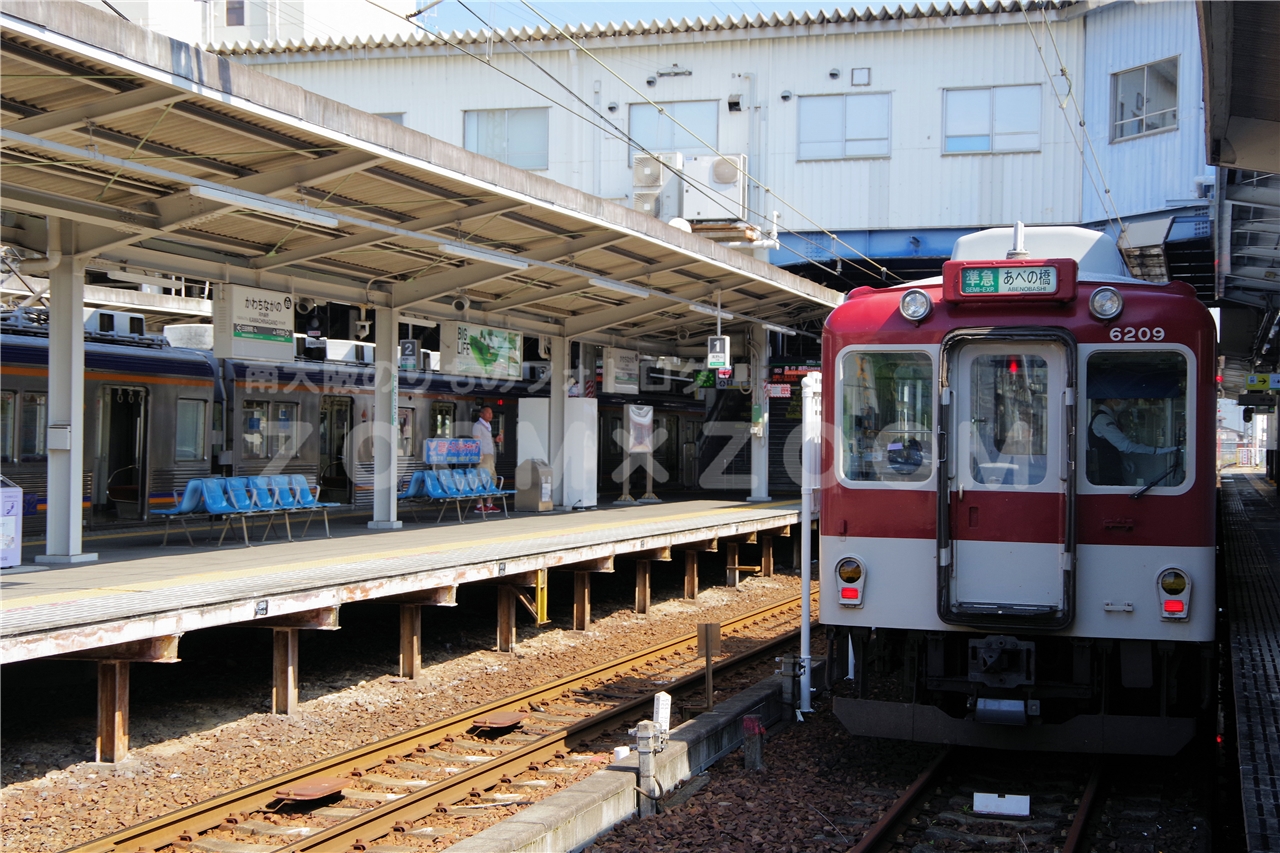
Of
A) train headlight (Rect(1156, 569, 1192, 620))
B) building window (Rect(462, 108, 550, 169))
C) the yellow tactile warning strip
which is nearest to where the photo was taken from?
train headlight (Rect(1156, 569, 1192, 620))

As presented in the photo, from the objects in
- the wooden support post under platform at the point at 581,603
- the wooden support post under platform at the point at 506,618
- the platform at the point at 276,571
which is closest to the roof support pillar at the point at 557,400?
the platform at the point at 276,571

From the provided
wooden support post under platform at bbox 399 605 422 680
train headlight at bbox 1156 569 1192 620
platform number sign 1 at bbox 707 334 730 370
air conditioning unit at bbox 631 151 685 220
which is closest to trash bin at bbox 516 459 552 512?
platform number sign 1 at bbox 707 334 730 370

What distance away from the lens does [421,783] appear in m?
6.72

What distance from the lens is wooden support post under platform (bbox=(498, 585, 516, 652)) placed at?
10570 millimetres

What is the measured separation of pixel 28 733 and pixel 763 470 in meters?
13.2

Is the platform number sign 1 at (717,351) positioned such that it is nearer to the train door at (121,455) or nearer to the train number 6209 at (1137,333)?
the train door at (121,455)

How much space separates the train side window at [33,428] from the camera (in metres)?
13.5

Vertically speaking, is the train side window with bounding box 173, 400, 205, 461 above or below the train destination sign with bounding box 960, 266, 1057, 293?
below

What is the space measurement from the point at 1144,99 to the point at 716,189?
25.6ft

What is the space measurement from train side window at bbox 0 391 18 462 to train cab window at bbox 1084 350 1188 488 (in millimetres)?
12137

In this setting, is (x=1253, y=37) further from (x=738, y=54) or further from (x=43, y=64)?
(x=738, y=54)

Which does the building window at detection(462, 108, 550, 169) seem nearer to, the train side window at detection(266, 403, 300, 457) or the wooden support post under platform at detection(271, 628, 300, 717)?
the train side window at detection(266, 403, 300, 457)

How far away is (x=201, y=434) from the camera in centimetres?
1602

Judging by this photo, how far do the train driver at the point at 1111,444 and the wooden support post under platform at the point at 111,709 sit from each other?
5.82 meters
